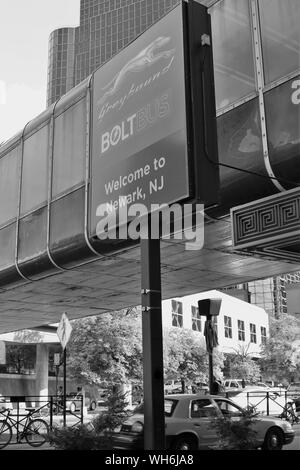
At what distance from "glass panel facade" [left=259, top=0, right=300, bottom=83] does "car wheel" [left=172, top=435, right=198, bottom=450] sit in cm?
806

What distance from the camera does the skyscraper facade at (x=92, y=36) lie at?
167750 millimetres

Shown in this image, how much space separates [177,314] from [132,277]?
42360 millimetres

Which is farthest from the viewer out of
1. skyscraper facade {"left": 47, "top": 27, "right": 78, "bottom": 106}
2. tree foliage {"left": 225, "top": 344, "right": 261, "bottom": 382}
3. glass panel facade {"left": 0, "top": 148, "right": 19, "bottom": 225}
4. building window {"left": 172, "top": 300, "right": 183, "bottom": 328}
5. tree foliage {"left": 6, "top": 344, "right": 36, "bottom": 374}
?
skyscraper facade {"left": 47, "top": 27, "right": 78, "bottom": 106}

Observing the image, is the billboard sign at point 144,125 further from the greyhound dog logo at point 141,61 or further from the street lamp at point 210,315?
the street lamp at point 210,315

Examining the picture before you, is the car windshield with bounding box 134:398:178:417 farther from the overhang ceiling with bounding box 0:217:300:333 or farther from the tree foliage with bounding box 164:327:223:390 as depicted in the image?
the tree foliage with bounding box 164:327:223:390

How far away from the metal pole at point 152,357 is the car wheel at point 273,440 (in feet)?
24.8

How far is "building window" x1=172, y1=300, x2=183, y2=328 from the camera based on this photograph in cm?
5672

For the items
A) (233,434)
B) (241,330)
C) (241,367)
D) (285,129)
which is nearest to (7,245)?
(233,434)

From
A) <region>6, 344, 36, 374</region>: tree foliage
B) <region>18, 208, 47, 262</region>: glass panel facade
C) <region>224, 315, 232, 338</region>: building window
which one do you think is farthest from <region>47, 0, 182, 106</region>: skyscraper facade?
<region>18, 208, 47, 262</region>: glass panel facade

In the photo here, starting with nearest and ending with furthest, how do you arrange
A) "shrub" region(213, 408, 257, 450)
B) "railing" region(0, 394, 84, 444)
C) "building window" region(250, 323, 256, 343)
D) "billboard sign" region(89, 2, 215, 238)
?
1. "billboard sign" region(89, 2, 215, 238)
2. "shrub" region(213, 408, 257, 450)
3. "railing" region(0, 394, 84, 444)
4. "building window" region(250, 323, 256, 343)

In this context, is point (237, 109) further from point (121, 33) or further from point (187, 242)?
point (121, 33)

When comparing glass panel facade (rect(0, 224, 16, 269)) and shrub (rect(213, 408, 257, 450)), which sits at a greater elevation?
glass panel facade (rect(0, 224, 16, 269))

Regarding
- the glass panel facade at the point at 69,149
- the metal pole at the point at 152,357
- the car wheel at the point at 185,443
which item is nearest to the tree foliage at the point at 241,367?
the car wheel at the point at 185,443

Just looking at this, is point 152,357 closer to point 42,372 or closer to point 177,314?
point 42,372
